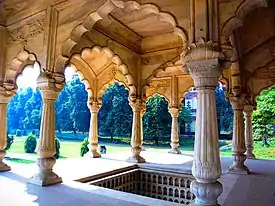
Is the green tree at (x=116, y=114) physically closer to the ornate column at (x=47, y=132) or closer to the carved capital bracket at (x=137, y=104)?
the carved capital bracket at (x=137, y=104)

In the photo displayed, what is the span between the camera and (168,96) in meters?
13.0

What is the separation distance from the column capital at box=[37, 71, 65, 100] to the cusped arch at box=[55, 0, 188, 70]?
0.76 ft

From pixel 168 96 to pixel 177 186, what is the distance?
6.37 m

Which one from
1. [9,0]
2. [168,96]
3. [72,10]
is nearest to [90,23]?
[72,10]

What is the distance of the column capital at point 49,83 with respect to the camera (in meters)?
5.56

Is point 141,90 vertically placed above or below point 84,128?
above

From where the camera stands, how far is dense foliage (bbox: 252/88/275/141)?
15.1m

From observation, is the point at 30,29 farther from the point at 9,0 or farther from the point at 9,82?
the point at 9,82

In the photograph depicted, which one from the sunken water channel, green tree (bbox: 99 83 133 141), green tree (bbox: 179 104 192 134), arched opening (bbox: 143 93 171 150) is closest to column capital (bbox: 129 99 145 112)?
the sunken water channel

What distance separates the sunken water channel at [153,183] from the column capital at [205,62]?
4.32 m

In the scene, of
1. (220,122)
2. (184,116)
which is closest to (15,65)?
(220,122)

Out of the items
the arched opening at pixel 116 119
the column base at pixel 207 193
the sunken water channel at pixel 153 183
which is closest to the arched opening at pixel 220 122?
the arched opening at pixel 116 119

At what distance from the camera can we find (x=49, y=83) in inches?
219

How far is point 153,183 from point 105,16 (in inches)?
218
